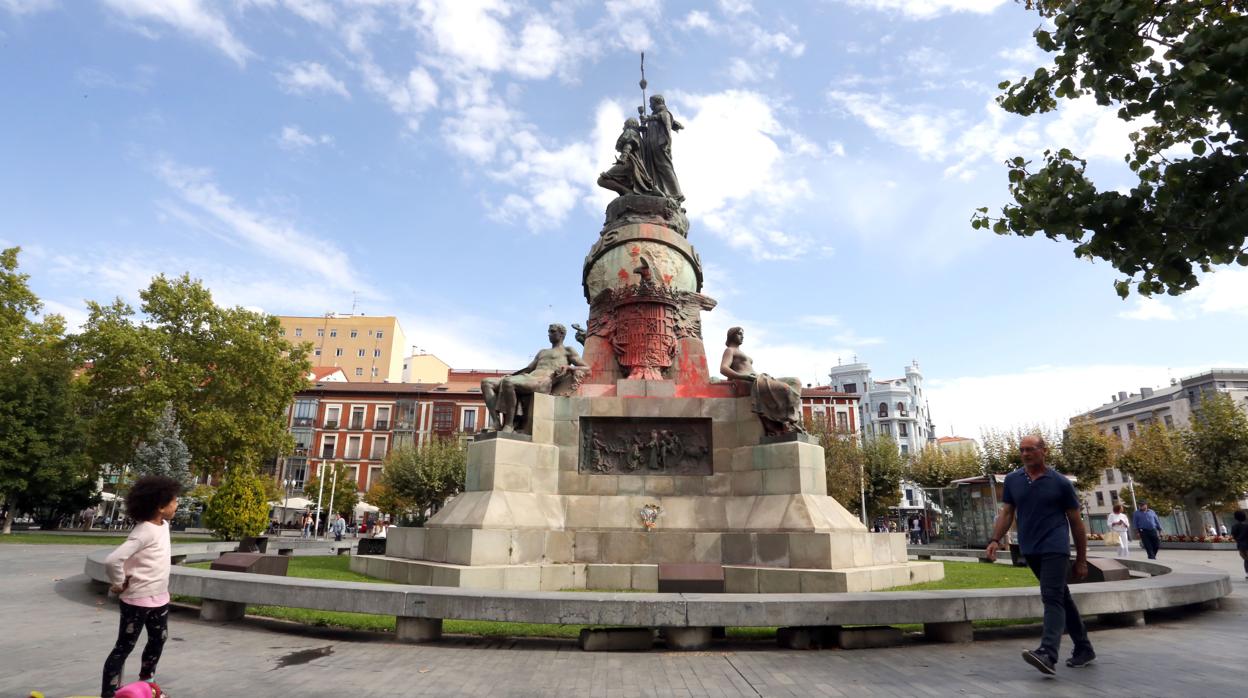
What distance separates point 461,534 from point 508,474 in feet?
4.69

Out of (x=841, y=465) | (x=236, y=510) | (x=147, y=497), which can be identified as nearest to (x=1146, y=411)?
(x=841, y=465)

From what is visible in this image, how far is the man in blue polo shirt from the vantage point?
5.22 m

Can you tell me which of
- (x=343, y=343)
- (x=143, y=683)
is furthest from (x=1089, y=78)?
(x=343, y=343)

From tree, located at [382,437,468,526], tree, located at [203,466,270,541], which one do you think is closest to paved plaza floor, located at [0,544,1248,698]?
tree, located at [203,466,270,541]

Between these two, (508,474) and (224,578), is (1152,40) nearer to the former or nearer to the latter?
(508,474)

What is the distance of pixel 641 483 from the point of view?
37.7 ft

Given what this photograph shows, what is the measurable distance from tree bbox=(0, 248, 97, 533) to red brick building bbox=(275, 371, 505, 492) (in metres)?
27.0

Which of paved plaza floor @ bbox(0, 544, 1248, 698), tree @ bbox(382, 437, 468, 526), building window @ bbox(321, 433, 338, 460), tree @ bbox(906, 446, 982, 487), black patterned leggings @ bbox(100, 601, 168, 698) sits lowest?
paved plaza floor @ bbox(0, 544, 1248, 698)

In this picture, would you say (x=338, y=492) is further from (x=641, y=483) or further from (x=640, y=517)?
(x=640, y=517)

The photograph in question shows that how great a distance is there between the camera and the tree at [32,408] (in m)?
29.4

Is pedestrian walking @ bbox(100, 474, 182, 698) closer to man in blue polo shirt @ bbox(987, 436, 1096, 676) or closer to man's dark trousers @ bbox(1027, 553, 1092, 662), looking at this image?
man in blue polo shirt @ bbox(987, 436, 1096, 676)

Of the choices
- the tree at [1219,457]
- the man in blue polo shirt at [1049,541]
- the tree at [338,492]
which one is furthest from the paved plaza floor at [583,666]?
the tree at [338,492]

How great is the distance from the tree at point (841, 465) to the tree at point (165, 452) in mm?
30789

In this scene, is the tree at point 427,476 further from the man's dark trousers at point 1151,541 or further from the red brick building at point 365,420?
the man's dark trousers at point 1151,541
